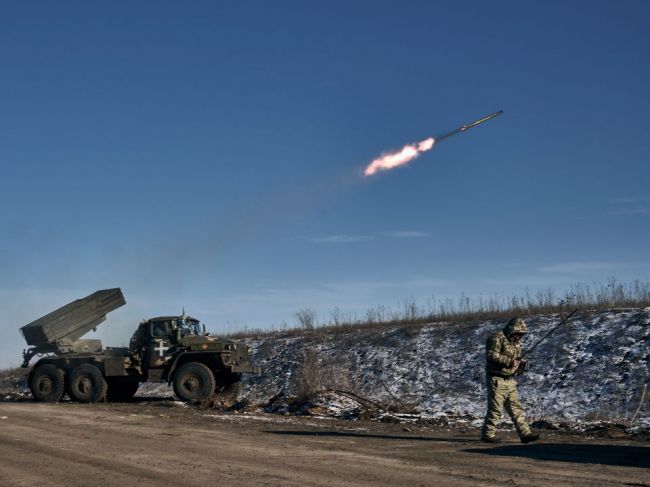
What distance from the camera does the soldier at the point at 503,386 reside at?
→ 11.1 m

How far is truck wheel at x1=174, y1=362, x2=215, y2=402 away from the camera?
63.1 feet

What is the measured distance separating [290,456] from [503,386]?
3.44 m

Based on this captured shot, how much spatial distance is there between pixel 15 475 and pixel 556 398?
12113 millimetres

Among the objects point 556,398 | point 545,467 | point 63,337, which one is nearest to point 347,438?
point 545,467

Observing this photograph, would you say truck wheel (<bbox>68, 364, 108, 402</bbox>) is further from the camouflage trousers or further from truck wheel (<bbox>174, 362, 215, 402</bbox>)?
the camouflage trousers

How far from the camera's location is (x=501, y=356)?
11148mm

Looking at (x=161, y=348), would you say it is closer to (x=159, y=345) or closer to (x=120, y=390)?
(x=159, y=345)

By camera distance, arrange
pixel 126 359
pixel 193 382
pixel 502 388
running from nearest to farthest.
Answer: pixel 502 388 < pixel 193 382 < pixel 126 359

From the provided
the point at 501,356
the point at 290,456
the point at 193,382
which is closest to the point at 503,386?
the point at 501,356

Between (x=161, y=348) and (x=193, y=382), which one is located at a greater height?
(x=161, y=348)

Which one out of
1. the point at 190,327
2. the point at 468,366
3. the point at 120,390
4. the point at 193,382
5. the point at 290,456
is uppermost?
the point at 190,327

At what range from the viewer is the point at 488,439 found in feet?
36.9

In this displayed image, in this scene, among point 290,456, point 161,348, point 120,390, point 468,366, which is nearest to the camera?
point 290,456

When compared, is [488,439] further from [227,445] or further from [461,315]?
[461,315]
